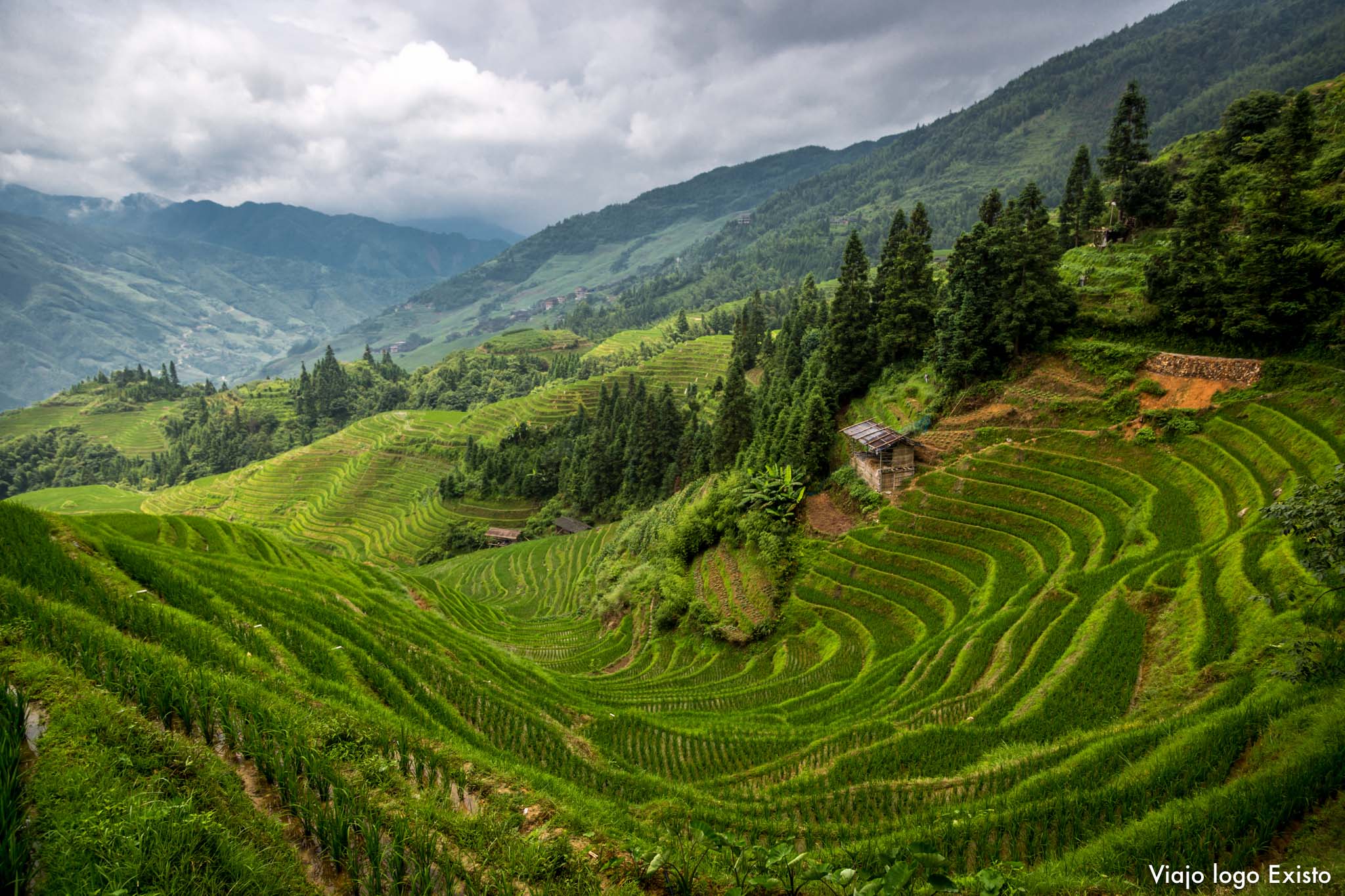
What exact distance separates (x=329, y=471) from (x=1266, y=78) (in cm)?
28694

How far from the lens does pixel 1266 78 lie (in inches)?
6550

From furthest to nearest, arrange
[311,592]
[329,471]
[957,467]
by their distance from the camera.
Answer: [329,471] < [957,467] < [311,592]

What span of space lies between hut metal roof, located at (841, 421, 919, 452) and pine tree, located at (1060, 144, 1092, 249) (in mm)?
30379

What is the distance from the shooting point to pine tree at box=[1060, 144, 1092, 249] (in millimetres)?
47281

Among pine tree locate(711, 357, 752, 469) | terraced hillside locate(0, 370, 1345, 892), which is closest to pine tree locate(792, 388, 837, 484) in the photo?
terraced hillside locate(0, 370, 1345, 892)

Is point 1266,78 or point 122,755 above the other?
point 1266,78

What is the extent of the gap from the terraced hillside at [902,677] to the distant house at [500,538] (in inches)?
2040

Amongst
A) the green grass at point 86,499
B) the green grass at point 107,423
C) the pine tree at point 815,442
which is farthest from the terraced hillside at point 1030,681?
the green grass at point 107,423

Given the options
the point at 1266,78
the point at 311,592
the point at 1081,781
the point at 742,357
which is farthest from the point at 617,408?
the point at 1266,78

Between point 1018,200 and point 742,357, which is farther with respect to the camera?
point 742,357

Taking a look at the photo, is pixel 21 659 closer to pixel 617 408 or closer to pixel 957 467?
pixel 957 467

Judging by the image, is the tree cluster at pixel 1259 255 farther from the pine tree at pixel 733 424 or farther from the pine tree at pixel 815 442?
the pine tree at pixel 733 424

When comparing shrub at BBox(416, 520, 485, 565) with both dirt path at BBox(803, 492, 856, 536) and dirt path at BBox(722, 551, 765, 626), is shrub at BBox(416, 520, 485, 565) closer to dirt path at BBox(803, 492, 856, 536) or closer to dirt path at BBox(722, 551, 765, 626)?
dirt path at BBox(722, 551, 765, 626)

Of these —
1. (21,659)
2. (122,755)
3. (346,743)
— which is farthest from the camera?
(346,743)
